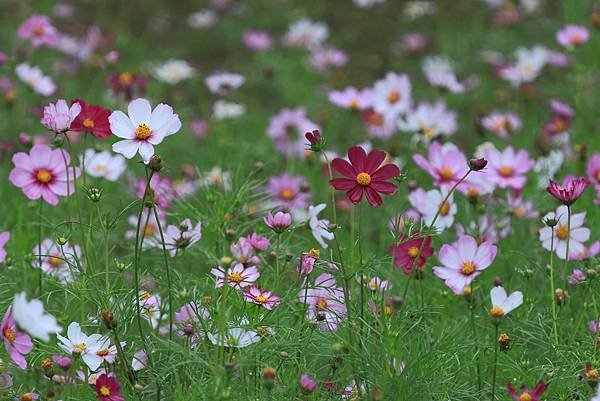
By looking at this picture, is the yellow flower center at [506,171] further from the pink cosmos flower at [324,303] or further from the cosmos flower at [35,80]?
the cosmos flower at [35,80]

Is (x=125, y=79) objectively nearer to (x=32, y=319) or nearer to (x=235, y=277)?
(x=235, y=277)

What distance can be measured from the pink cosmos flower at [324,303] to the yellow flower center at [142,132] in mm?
368

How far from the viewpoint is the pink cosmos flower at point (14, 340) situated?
1.48 m

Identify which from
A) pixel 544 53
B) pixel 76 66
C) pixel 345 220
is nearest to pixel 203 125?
pixel 76 66

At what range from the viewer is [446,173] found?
2.21 metres

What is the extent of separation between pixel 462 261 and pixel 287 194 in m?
0.90

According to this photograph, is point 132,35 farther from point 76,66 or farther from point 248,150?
point 248,150

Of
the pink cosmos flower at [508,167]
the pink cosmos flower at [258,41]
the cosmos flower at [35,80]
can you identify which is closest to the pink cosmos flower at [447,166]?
the pink cosmos flower at [508,167]

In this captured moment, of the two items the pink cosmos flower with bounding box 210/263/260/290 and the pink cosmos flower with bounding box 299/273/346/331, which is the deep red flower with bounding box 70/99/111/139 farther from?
the pink cosmos flower with bounding box 299/273/346/331

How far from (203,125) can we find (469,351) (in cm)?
177

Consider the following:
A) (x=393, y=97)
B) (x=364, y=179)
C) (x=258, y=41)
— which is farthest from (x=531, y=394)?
(x=258, y=41)

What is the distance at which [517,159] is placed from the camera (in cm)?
240

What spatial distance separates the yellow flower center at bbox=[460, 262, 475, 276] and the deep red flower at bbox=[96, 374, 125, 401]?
0.63 metres

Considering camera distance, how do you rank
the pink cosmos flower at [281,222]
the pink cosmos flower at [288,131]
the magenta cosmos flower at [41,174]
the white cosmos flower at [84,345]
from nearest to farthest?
the white cosmos flower at [84,345] → the pink cosmos flower at [281,222] → the magenta cosmos flower at [41,174] → the pink cosmos flower at [288,131]
